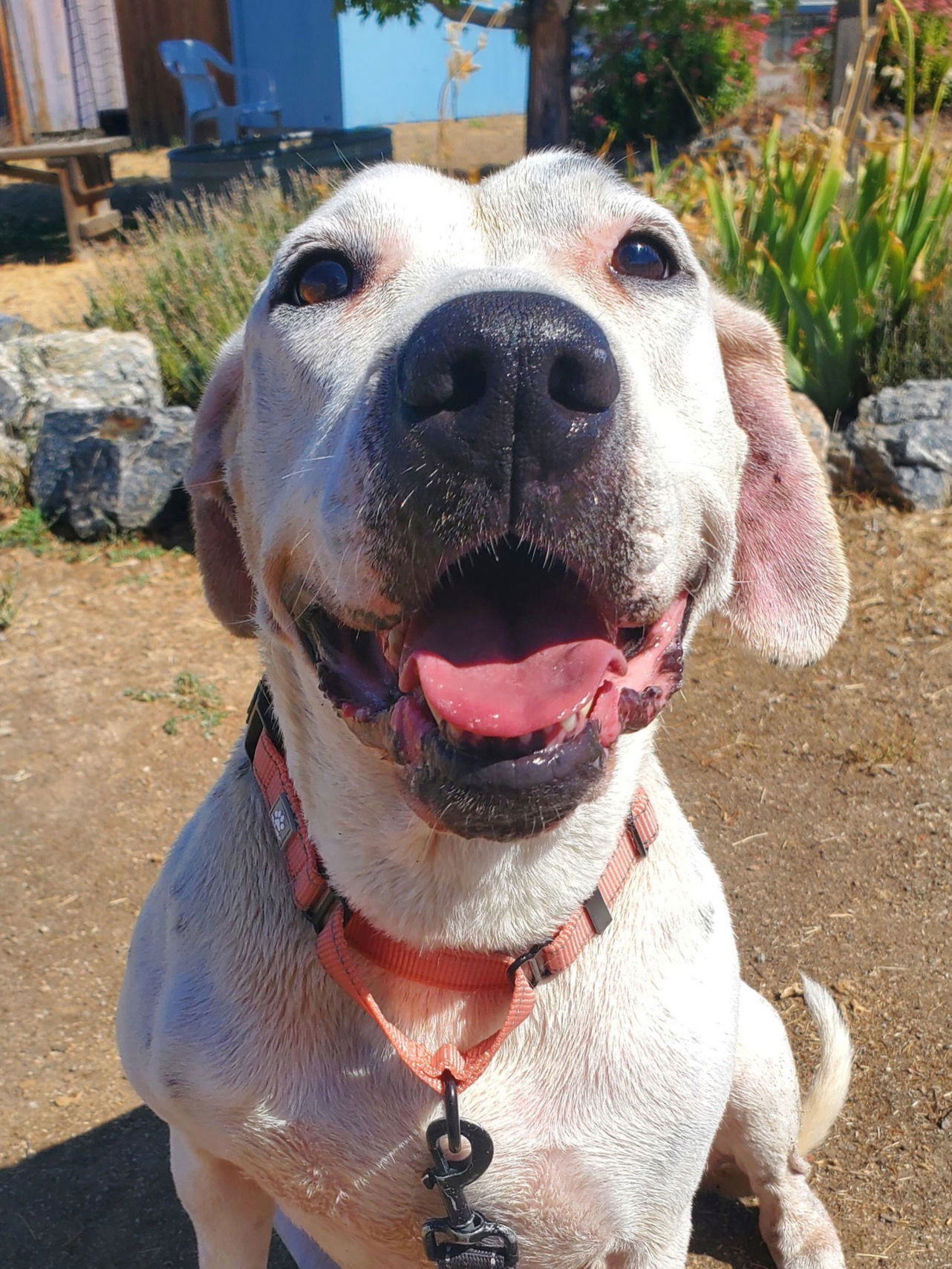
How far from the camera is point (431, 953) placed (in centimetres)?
191

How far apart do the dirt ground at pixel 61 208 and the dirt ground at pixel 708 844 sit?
2.80 m

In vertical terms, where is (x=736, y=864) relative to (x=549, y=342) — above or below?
below

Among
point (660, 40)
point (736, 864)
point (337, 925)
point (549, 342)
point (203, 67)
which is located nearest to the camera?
point (549, 342)

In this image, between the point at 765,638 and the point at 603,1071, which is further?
the point at 765,638

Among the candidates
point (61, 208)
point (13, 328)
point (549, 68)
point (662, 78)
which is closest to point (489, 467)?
point (13, 328)

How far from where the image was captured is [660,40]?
47.7 feet

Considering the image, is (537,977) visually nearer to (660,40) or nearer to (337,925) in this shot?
(337,925)

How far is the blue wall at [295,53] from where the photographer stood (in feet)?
55.3

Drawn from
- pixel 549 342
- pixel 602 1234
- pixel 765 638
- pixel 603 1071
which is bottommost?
pixel 602 1234

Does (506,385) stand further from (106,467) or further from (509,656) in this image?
(106,467)

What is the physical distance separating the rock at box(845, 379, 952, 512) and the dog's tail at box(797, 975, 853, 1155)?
3654 millimetres

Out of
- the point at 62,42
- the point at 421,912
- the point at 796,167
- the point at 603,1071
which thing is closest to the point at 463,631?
the point at 421,912

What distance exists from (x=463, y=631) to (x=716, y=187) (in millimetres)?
5391

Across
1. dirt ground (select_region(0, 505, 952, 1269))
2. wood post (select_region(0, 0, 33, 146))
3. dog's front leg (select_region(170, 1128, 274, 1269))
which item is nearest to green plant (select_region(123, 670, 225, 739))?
dirt ground (select_region(0, 505, 952, 1269))
